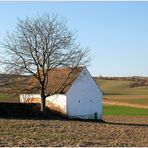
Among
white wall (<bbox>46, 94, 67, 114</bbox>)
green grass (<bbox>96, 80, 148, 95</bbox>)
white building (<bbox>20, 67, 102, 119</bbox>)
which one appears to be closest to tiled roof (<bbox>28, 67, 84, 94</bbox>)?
white building (<bbox>20, 67, 102, 119</bbox>)

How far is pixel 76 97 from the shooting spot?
41.8m

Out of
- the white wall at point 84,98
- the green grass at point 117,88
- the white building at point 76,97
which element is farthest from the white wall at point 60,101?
the green grass at point 117,88

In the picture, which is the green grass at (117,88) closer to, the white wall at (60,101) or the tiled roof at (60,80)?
the tiled roof at (60,80)

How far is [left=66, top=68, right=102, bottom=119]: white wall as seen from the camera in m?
41.3

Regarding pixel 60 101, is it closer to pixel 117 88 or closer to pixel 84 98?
pixel 84 98

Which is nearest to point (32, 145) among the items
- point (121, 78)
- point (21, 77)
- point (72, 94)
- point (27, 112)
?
point (27, 112)

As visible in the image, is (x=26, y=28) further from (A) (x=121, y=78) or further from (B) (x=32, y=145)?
(A) (x=121, y=78)

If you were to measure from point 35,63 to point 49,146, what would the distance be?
845 inches

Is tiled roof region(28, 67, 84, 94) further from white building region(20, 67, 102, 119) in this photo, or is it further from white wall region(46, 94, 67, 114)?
white wall region(46, 94, 67, 114)

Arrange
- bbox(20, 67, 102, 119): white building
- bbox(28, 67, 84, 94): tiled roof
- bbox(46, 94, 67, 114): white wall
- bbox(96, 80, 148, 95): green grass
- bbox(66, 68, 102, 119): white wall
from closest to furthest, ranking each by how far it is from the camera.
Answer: bbox(28, 67, 84, 94): tiled roof
bbox(46, 94, 67, 114): white wall
bbox(20, 67, 102, 119): white building
bbox(66, 68, 102, 119): white wall
bbox(96, 80, 148, 95): green grass

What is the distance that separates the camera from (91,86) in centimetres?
4350

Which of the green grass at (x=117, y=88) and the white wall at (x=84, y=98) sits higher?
the green grass at (x=117, y=88)

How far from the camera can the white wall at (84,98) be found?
4131 cm

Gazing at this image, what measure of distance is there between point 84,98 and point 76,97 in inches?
51.8
